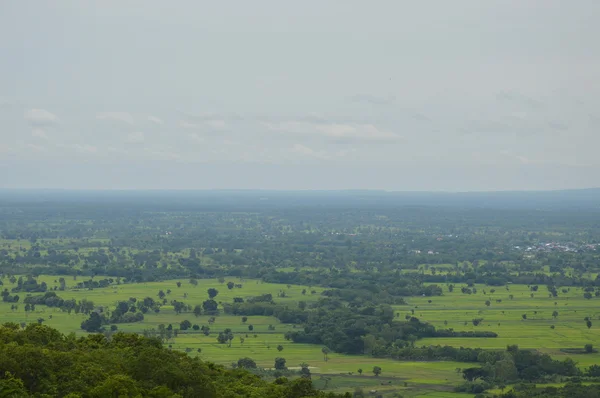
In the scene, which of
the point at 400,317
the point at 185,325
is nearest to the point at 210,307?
the point at 185,325

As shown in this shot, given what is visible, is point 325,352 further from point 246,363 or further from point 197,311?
point 197,311

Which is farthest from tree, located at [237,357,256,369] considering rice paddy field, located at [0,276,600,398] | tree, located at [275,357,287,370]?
tree, located at [275,357,287,370]

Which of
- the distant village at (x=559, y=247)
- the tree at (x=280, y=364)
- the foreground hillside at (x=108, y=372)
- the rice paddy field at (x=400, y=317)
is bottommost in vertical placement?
the rice paddy field at (x=400, y=317)

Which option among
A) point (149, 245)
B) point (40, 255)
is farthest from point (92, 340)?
point (149, 245)

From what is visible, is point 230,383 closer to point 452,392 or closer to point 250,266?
point 452,392

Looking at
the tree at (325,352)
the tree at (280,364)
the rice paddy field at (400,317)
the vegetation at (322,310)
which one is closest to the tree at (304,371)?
the vegetation at (322,310)

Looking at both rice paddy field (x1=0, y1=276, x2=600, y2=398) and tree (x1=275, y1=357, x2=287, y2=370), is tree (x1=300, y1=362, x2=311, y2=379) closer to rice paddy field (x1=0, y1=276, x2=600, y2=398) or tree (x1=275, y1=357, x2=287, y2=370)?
rice paddy field (x1=0, y1=276, x2=600, y2=398)

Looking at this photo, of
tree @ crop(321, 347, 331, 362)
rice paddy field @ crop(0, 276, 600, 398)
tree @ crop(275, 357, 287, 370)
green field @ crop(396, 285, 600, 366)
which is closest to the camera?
rice paddy field @ crop(0, 276, 600, 398)

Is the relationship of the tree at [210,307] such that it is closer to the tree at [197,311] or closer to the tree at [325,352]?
the tree at [197,311]
